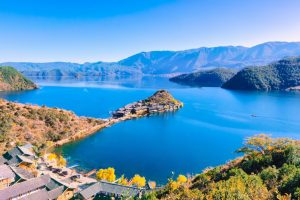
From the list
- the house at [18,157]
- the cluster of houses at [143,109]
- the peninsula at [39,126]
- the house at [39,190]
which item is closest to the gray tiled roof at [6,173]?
the house at [39,190]

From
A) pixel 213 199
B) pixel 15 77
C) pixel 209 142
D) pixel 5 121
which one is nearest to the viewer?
pixel 213 199

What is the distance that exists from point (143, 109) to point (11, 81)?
118 m

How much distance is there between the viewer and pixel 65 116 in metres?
70.7

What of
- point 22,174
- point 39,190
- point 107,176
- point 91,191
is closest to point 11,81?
point 22,174

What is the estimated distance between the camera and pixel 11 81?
185m

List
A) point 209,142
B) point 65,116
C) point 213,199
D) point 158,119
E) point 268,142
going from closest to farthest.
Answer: point 213,199 → point 268,142 → point 209,142 → point 65,116 → point 158,119

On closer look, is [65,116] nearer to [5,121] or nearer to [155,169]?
[5,121]

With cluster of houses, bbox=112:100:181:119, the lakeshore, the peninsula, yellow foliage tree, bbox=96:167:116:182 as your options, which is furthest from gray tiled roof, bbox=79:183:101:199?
cluster of houses, bbox=112:100:181:119

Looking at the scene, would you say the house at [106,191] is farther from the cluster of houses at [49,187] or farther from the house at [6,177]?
the house at [6,177]

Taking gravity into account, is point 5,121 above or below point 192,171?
above

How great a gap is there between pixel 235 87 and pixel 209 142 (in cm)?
14417

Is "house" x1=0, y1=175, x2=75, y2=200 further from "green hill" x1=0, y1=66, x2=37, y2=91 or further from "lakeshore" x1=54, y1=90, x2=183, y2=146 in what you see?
"green hill" x1=0, y1=66, x2=37, y2=91

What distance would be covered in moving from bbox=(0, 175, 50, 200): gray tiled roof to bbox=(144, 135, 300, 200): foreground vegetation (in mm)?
13924

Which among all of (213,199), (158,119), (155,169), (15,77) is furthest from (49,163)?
(15,77)
